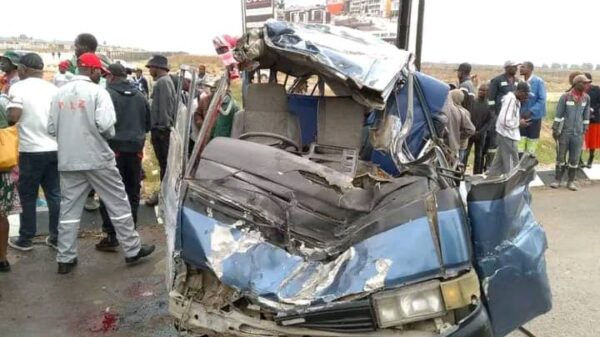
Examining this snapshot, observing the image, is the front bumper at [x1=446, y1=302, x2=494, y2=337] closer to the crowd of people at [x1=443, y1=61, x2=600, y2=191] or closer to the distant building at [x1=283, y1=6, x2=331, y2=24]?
the distant building at [x1=283, y1=6, x2=331, y2=24]

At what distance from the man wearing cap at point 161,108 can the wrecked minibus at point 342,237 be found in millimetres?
3214

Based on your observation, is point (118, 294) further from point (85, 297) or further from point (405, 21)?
point (405, 21)

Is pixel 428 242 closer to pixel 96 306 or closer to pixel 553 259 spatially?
pixel 96 306

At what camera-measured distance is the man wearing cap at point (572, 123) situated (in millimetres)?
8641

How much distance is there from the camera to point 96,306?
440 cm

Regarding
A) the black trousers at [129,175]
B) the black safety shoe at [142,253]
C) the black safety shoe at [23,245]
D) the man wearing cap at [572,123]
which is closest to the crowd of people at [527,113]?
the man wearing cap at [572,123]

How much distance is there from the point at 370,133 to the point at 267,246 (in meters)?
1.44

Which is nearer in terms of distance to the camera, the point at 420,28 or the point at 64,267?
the point at 64,267

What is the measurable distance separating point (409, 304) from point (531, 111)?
7044 millimetres

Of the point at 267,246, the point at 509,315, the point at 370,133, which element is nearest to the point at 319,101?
the point at 370,133

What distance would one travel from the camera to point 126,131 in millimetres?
5480

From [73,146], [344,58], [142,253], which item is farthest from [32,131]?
Result: [344,58]

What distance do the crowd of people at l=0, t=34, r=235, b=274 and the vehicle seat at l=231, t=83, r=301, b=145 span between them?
1.19ft

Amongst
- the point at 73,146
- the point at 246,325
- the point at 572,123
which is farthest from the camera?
the point at 572,123
